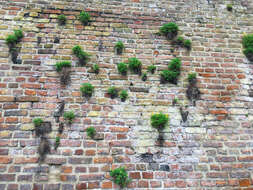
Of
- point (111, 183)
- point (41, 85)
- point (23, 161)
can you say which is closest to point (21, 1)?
point (41, 85)

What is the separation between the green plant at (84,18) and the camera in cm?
321

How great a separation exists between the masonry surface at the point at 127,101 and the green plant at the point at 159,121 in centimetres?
7

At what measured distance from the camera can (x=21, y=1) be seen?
3.21 m

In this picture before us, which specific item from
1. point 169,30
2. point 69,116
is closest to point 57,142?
point 69,116

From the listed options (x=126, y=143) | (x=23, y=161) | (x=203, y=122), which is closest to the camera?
(x=23, y=161)

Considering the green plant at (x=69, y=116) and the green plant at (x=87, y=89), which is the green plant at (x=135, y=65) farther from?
the green plant at (x=69, y=116)

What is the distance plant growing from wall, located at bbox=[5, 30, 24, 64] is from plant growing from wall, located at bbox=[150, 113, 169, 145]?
6.46 feet

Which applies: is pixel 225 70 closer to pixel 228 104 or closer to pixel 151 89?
pixel 228 104

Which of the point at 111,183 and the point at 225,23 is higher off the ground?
the point at 225,23

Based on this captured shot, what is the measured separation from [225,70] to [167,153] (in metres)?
1.57

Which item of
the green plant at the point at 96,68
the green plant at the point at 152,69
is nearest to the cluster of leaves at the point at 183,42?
the green plant at the point at 152,69

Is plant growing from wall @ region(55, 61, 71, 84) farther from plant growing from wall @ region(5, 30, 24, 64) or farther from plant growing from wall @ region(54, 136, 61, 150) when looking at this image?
plant growing from wall @ region(54, 136, 61, 150)

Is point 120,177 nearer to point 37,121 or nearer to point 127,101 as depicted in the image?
point 127,101

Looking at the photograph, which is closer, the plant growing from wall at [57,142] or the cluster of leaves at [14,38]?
the plant growing from wall at [57,142]
